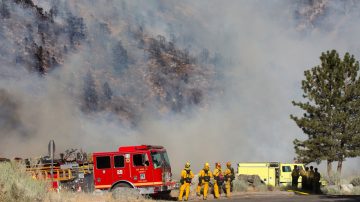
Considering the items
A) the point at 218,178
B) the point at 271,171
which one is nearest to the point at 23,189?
the point at 218,178

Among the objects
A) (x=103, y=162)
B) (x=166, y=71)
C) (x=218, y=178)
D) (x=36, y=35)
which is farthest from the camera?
(x=166, y=71)

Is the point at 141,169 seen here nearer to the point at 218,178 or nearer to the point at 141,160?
the point at 141,160

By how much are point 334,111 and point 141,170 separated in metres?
15.1

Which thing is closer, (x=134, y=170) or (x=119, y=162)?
(x=134, y=170)

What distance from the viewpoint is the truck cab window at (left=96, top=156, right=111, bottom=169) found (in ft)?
71.9

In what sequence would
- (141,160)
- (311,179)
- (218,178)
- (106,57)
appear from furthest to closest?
(106,57)
(311,179)
(218,178)
(141,160)

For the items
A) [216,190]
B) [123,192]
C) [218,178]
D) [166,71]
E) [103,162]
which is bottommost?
[216,190]

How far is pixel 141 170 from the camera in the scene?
21484 mm

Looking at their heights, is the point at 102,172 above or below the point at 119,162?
below

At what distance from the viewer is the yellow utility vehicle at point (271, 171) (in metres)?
31.2

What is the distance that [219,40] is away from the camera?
92375mm

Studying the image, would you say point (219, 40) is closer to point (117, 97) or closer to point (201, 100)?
point (201, 100)

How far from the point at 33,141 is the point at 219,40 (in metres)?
45.1

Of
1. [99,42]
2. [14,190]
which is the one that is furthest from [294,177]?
[99,42]
